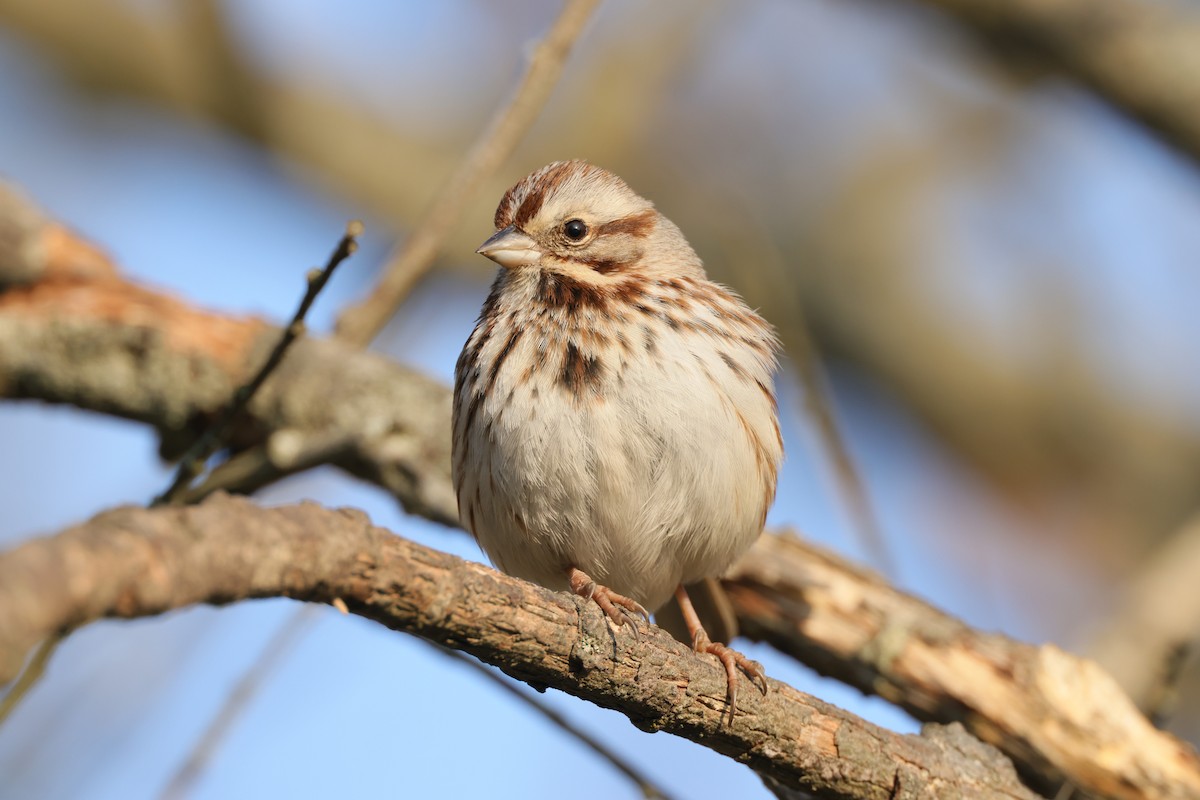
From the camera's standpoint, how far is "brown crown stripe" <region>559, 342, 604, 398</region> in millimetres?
4008

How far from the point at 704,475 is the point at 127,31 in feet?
19.2

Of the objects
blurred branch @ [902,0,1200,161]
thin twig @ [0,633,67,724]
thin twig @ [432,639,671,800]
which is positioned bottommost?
thin twig @ [0,633,67,724]

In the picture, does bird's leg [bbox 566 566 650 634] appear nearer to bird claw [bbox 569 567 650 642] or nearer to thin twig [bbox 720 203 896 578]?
bird claw [bbox 569 567 650 642]

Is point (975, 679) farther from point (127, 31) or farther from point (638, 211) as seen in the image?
point (127, 31)

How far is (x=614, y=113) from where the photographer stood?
25.9ft

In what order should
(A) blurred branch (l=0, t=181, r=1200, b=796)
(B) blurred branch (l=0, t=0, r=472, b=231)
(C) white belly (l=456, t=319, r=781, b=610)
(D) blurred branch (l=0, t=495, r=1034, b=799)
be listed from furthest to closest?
1. (B) blurred branch (l=0, t=0, r=472, b=231)
2. (A) blurred branch (l=0, t=181, r=1200, b=796)
3. (C) white belly (l=456, t=319, r=781, b=610)
4. (D) blurred branch (l=0, t=495, r=1034, b=799)

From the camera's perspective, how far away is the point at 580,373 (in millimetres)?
4039

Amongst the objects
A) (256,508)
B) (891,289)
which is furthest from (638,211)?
(891,289)

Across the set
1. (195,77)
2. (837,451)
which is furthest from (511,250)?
(195,77)

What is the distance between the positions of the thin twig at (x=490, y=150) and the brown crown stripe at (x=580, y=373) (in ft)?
3.23

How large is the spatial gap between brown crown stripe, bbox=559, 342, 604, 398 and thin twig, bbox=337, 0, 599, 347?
0.98 m

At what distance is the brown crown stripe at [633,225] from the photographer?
468 centimetres

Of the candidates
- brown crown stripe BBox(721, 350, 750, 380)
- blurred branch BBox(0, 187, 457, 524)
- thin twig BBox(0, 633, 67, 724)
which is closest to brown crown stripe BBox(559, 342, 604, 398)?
brown crown stripe BBox(721, 350, 750, 380)

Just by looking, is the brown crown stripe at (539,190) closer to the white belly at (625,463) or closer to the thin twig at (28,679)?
the white belly at (625,463)
